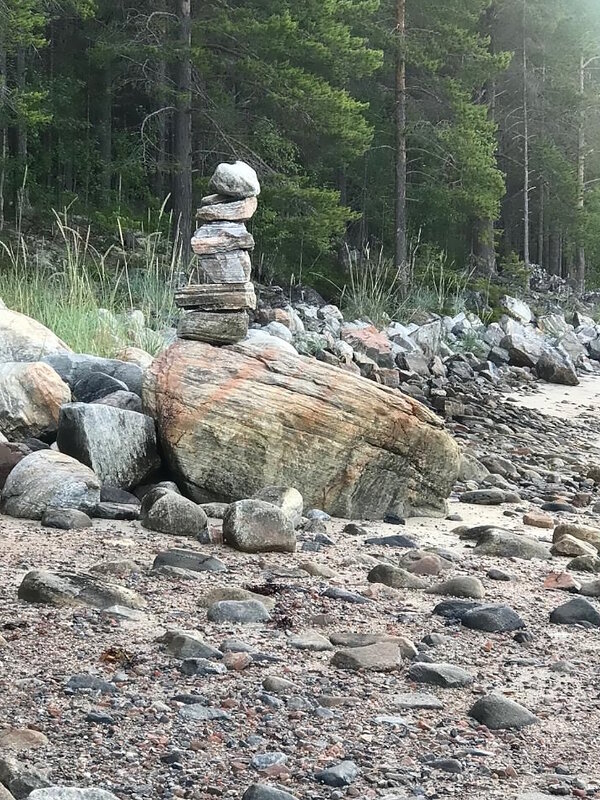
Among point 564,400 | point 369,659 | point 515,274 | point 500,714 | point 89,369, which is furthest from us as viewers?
point 515,274

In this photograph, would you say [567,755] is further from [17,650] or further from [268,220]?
[268,220]

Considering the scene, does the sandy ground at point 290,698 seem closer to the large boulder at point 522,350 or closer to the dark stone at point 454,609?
the dark stone at point 454,609

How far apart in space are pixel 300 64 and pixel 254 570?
705 inches

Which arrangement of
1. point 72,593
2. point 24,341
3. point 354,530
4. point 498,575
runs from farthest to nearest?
point 24,341, point 354,530, point 498,575, point 72,593

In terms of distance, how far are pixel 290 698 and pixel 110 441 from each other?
3.20m

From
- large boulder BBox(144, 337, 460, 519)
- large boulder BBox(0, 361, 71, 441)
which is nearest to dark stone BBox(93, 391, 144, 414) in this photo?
large boulder BBox(0, 361, 71, 441)

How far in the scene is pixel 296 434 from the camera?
19.5 feet

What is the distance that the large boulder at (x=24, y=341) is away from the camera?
24.8ft

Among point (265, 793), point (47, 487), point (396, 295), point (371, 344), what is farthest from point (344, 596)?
point (396, 295)

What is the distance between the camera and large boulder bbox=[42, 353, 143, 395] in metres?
7.08

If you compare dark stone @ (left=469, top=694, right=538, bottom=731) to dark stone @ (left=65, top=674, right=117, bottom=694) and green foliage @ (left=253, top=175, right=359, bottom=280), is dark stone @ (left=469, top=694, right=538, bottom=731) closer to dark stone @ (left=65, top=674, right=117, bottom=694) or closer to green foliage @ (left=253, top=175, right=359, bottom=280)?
dark stone @ (left=65, top=674, right=117, bottom=694)

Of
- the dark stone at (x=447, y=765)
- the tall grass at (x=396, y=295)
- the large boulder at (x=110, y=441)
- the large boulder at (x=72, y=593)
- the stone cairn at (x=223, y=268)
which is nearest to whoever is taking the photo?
the dark stone at (x=447, y=765)

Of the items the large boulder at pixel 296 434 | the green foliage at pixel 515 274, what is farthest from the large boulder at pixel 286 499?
the green foliage at pixel 515 274

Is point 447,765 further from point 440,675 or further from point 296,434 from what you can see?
point 296,434
